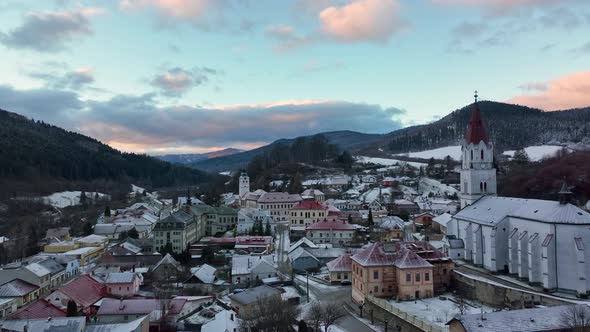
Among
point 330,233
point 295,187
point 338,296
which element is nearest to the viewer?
point 338,296

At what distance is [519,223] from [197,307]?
79.8 feet

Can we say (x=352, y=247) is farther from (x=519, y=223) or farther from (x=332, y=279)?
(x=519, y=223)

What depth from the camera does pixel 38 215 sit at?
94.8m

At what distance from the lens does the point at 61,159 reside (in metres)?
154

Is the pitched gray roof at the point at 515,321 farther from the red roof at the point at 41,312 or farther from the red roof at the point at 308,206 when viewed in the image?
the red roof at the point at 308,206

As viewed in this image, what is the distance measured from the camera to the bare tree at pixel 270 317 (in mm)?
28047

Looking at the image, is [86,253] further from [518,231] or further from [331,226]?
[518,231]

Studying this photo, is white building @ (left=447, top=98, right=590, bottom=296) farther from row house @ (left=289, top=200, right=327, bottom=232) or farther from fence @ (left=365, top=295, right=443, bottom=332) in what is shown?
row house @ (left=289, top=200, right=327, bottom=232)

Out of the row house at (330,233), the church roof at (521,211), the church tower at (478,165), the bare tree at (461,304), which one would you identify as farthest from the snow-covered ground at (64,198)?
the bare tree at (461,304)

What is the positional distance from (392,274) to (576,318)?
14.5 metres

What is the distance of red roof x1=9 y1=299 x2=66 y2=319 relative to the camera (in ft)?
106

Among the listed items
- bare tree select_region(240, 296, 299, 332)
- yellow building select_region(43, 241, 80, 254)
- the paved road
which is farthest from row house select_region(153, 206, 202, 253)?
bare tree select_region(240, 296, 299, 332)

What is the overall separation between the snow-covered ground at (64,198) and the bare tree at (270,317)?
95847 millimetres

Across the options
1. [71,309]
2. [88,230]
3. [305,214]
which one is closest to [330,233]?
[305,214]
